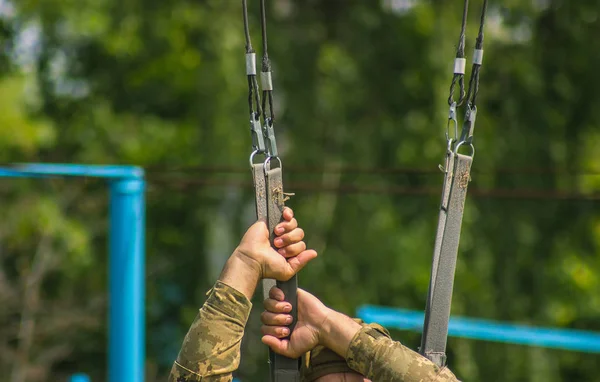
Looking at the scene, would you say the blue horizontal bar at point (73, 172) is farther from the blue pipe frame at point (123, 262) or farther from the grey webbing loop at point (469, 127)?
the grey webbing loop at point (469, 127)

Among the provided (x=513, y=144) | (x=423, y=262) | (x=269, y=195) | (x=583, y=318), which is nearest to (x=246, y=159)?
(x=423, y=262)

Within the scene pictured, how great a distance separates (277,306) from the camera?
103 centimetres

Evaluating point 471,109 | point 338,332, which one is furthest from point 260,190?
point 471,109

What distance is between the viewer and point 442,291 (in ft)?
3.35

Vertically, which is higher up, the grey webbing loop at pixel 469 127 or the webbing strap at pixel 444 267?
the grey webbing loop at pixel 469 127

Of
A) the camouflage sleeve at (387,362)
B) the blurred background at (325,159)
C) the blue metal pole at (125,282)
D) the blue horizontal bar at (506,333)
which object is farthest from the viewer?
the blurred background at (325,159)

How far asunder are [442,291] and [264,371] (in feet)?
9.44

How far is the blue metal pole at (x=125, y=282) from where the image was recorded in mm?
1631

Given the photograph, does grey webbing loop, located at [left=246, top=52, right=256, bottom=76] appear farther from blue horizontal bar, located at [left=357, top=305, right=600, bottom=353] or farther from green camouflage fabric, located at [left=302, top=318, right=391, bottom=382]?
blue horizontal bar, located at [left=357, top=305, right=600, bottom=353]

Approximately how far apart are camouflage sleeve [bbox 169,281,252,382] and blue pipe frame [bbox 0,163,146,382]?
0.67 meters

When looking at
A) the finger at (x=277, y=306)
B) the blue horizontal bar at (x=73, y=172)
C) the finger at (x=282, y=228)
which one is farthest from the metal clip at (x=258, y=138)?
the blue horizontal bar at (x=73, y=172)

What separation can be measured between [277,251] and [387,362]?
21cm

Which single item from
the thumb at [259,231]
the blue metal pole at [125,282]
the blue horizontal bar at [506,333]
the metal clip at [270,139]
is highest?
the metal clip at [270,139]

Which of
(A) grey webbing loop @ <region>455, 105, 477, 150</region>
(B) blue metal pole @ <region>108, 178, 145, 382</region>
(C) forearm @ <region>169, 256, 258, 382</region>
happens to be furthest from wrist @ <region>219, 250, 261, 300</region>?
(B) blue metal pole @ <region>108, 178, 145, 382</region>
